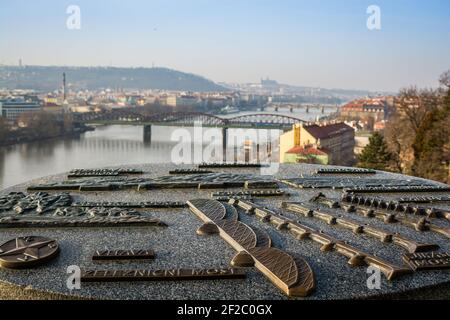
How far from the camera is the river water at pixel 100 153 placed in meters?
23.3

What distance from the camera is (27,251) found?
4652 mm

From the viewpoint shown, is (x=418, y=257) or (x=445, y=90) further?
(x=445, y=90)

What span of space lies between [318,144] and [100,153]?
43.9 ft

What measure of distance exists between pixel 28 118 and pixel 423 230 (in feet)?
118

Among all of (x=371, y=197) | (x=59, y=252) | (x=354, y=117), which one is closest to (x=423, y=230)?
(x=371, y=197)

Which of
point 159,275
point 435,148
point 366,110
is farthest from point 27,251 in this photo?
point 366,110

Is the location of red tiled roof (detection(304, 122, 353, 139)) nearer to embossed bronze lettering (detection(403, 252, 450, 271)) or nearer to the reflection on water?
the reflection on water

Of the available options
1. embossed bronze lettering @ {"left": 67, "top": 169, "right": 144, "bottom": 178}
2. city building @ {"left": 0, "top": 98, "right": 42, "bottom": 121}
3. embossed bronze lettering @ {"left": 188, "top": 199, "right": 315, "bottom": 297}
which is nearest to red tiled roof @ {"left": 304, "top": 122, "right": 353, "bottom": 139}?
embossed bronze lettering @ {"left": 67, "top": 169, "right": 144, "bottom": 178}

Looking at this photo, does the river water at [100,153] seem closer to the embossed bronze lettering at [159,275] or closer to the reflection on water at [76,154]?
the reflection on water at [76,154]

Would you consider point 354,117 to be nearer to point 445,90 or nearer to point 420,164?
point 445,90

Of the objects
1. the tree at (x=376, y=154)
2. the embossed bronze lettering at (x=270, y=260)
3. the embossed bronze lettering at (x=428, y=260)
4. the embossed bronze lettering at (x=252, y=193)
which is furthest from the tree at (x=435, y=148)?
the embossed bronze lettering at (x=270, y=260)

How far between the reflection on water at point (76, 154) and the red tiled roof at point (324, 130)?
4.82m

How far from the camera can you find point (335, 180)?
27.3 feet
